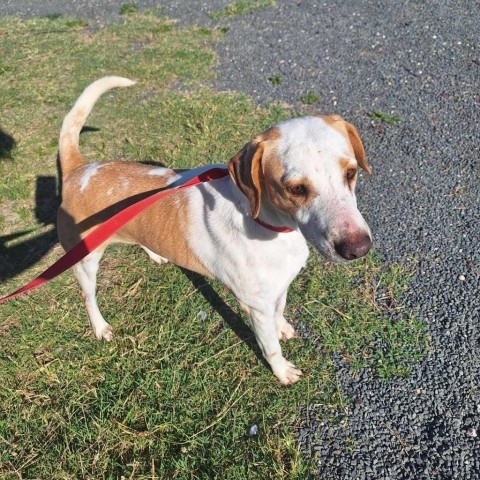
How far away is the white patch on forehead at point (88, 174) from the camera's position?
3.43 m

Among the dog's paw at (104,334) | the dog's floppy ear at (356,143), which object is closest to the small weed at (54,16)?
the dog's paw at (104,334)

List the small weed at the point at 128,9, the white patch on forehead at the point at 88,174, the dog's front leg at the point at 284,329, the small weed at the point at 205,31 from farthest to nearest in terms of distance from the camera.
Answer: the small weed at the point at 128,9, the small weed at the point at 205,31, the dog's front leg at the point at 284,329, the white patch on forehead at the point at 88,174

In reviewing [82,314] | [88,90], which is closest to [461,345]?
[82,314]

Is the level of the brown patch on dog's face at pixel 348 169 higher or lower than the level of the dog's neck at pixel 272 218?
higher

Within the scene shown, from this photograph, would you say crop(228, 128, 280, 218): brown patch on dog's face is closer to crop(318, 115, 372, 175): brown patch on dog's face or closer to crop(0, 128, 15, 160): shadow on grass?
crop(318, 115, 372, 175): brown patch on dog's face

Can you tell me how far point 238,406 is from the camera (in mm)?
3527

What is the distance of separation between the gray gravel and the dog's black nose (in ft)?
5.55

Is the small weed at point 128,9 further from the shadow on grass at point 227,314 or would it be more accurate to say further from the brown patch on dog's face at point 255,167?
the brown patch on dog's face at point 255,167

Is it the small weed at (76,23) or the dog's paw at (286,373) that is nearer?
the dog's paw at (286,373)

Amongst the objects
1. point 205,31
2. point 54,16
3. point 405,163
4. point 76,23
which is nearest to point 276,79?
point 205,31

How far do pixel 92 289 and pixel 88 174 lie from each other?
106 cm

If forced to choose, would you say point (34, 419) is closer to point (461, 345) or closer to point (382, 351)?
point (382, 351)

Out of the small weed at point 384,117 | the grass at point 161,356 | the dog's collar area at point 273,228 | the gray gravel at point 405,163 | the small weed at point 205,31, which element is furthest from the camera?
the small weed at point 205,31

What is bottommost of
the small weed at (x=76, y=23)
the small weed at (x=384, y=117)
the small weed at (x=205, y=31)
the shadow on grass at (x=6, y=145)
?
the shadow on grass at (x=6, y=145)
